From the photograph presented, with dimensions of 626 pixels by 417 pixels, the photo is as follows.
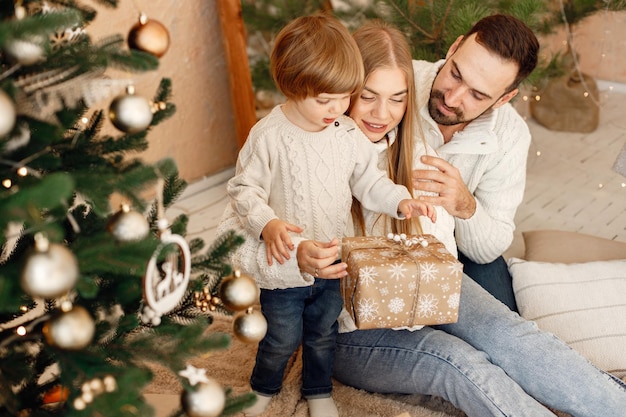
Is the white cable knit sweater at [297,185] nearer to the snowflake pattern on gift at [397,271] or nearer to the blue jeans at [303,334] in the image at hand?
the blue jeans at [303,334]

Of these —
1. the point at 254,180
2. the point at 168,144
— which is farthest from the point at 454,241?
the point at 168,144

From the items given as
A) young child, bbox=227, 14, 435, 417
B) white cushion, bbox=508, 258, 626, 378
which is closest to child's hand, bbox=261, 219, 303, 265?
young child, bbox=227, 14, 435, 417

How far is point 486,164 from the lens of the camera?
1902 millimetres

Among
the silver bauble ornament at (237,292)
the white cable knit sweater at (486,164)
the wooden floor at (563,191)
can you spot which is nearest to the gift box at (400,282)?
the silver bauble ornament at (237,292)

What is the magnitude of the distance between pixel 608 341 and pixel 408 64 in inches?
33.8

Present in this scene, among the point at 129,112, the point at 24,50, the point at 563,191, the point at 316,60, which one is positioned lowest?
the point at 563,191

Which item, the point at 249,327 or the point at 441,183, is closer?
the point at 249,327

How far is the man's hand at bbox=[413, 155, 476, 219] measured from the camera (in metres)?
1.72

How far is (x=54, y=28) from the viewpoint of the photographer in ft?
2.38

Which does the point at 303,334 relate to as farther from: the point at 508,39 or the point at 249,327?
the point at 508,39

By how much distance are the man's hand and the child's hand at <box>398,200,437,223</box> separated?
0.21 metres

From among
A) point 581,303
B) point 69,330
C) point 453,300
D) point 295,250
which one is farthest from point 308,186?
point 581,303

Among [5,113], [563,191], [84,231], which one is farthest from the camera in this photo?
[563,191]

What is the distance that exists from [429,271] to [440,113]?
0.57 meters
